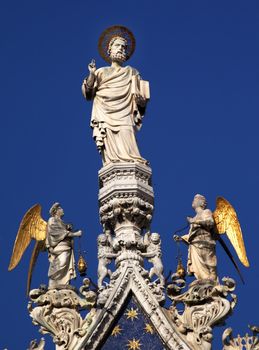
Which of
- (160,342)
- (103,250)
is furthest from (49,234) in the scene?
(160,342)

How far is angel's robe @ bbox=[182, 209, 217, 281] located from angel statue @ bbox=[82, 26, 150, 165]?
1578 millimetres

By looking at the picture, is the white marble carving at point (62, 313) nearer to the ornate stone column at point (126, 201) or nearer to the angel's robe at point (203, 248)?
the ornate stone column at point (126, 201)

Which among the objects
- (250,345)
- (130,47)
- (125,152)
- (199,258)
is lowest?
(250,345)

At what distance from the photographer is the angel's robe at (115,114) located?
98.9ft

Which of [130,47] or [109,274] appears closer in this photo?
[109,274]

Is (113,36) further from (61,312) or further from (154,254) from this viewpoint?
(61,312)

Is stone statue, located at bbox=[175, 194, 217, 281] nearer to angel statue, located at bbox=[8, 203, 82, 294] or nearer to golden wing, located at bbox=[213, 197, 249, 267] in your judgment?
golden wing, located at bbox=[213, 197, 249, 267]

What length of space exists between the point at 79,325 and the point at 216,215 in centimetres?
300

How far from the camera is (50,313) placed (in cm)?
2842

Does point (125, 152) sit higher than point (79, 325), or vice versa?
point (125, 152)

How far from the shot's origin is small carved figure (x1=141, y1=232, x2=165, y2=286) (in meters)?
28.8

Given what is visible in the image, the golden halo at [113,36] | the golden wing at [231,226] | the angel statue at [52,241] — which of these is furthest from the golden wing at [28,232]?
the golden halo at [113,36]

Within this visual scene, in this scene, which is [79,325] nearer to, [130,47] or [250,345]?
[250,345]

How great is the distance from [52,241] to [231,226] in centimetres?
288
